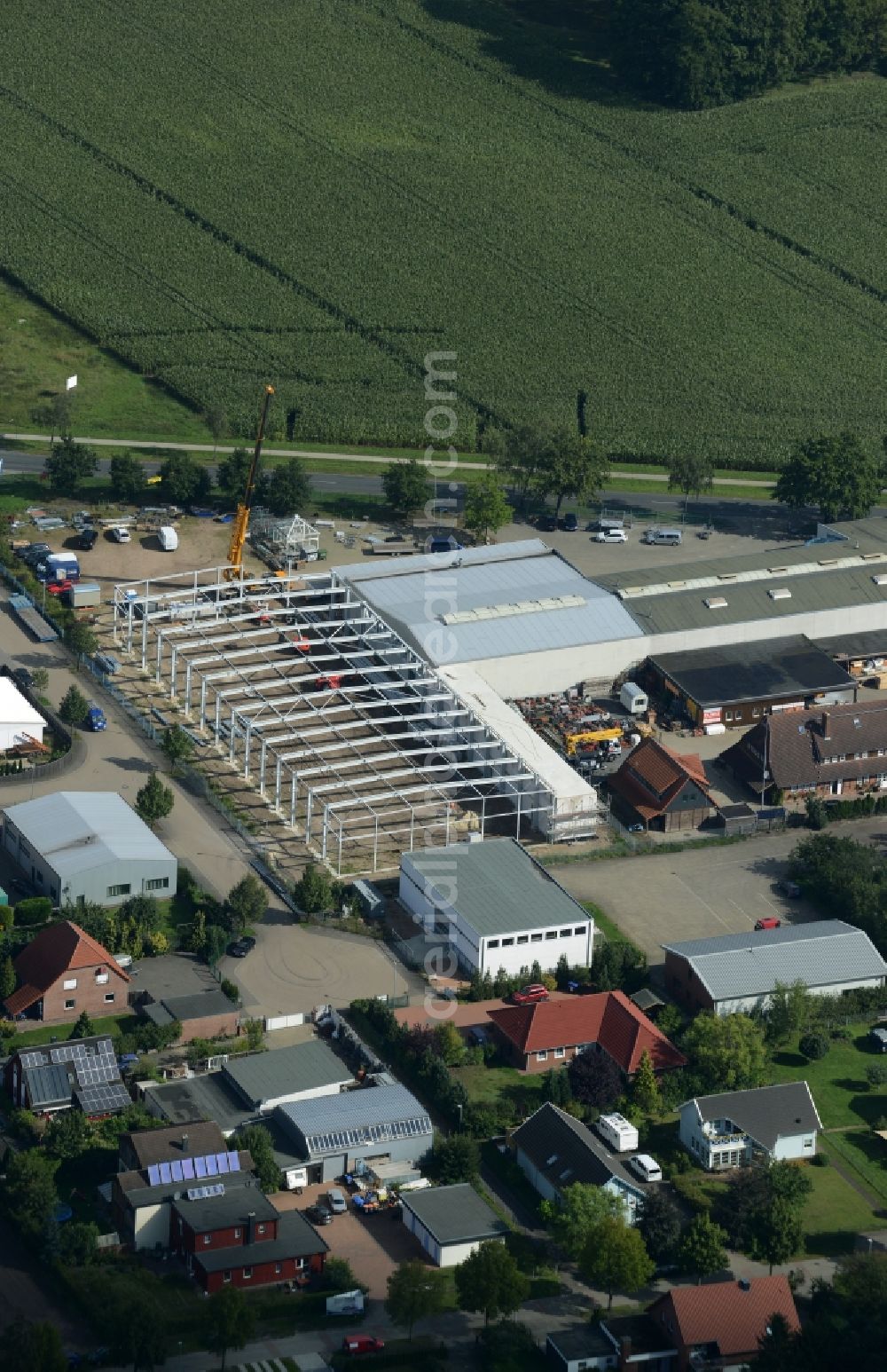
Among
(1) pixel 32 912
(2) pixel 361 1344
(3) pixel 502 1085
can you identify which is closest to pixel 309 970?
(3) pixel 502 1085

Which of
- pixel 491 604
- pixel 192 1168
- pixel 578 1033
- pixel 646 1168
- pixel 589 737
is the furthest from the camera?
pixel 491 604

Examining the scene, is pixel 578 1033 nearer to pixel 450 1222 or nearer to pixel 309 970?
pixel 309 970

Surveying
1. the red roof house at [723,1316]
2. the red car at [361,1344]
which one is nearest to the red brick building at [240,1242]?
the red car at [361,1344]

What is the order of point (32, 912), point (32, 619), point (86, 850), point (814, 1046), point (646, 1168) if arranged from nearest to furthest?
1. point (646, 1168)
2. point (814, 1046)
3. point (32, 912)
4. point (86, 850)
5. point (32, 619)

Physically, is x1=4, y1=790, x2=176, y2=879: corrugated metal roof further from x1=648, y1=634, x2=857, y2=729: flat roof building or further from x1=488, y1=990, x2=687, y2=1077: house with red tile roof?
x1=648, y1=634, x2=857, y2=729: flat roof building

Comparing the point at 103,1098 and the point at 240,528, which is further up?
the point at 240,528

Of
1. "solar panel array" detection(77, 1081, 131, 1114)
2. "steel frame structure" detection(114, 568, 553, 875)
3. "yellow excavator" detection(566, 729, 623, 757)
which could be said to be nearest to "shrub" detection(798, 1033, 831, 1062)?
"steel frame structure" detection(114, 568, 553, 875)

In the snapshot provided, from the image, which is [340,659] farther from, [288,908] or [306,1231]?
[306,1231]

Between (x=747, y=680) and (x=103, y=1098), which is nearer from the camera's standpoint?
(x=103, y=1098)
